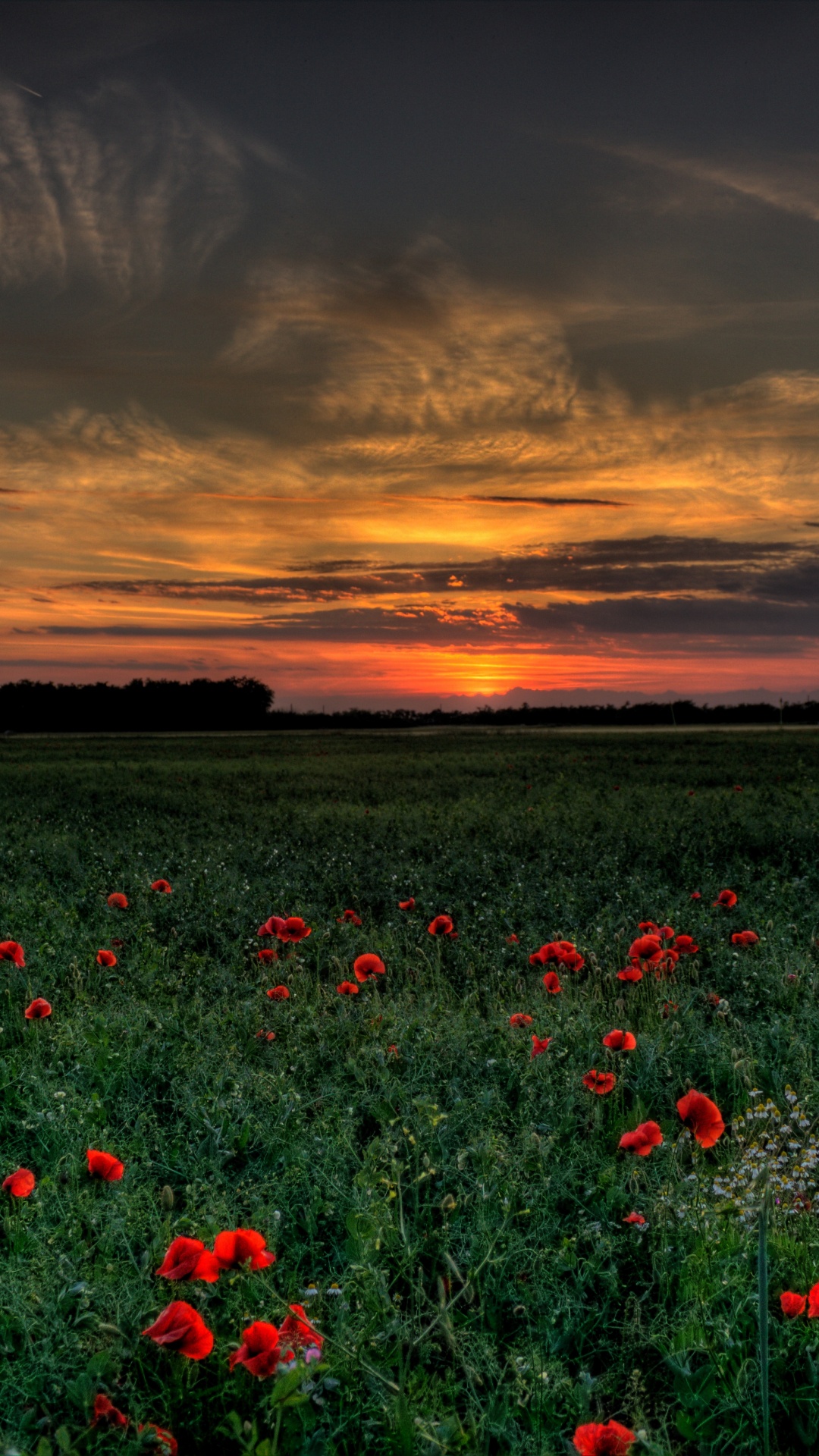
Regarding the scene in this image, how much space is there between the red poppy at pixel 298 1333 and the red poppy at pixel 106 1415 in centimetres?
38

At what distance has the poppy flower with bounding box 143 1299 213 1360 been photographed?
2076 mm

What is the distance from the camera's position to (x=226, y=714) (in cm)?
5338

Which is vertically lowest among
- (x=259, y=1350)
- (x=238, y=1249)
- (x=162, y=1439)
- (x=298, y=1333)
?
(x=162, y=1439)

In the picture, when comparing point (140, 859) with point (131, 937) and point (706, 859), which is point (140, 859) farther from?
point (706, 859)

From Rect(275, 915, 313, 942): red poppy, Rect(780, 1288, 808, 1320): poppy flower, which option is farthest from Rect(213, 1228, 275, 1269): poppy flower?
Rect(275, 915, 313, 942): red poppy

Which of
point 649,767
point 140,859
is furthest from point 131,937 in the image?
point 649,767

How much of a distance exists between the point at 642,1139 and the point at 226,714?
51642 mm

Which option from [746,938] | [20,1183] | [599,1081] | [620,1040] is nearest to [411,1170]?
[599,1081]

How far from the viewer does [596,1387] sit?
241 cm

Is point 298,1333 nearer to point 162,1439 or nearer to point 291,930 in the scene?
point 162,1439

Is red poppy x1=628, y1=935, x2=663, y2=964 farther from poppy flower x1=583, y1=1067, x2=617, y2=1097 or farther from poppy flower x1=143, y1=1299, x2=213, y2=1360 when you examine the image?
poppy flower x1=143, y1=1299, x2=213, y2=1360

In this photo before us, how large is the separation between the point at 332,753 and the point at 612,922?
2001 cm

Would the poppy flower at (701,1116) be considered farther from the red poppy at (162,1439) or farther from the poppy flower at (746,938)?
the poppy flower at (746,938)

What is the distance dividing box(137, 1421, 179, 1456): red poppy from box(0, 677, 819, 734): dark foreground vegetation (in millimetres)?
44258
